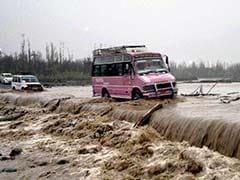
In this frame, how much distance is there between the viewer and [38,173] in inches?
452

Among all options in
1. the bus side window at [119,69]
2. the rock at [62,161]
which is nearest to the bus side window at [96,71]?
the bus side window at [119,69]

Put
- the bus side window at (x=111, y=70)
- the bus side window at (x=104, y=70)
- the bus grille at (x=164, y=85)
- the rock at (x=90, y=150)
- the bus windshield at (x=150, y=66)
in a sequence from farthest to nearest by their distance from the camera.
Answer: the bus side window at (x=104, y=70) → the bus side window at (x=111, y=70) → the bus windshield at (x=150, y=66) → the bus grille at (x=164, y=85) → the rock at (x=90, y=150)

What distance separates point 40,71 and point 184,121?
7121 cm

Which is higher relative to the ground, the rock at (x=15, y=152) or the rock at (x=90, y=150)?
the rock at (x=90, y=150)

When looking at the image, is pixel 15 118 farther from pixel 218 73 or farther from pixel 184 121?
pixel 218 73

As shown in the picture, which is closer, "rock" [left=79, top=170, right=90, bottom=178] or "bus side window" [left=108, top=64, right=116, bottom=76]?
"rock" [left=79, top=170, right=90, bottom=178]

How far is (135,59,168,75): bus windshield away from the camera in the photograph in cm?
Result: 2139

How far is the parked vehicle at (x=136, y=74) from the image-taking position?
20844 mm

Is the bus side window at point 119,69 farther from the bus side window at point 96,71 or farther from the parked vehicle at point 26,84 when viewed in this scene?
the parked vehicle at point 26,84

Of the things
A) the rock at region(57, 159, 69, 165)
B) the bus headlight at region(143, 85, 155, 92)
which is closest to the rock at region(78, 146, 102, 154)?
the rock at region(57, 159, 69, 165)

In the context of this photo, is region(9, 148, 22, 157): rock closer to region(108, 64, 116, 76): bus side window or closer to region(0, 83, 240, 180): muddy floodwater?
region(0, 83, 240, 180): muddy floodwater

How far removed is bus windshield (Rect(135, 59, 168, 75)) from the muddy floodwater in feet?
6.56

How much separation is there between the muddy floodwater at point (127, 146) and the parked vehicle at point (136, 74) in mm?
1170

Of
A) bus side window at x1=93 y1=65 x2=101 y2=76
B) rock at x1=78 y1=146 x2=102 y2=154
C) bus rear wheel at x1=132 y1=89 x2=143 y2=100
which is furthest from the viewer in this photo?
bus side window at x1=93 y1=65 x2=101 y2=76
